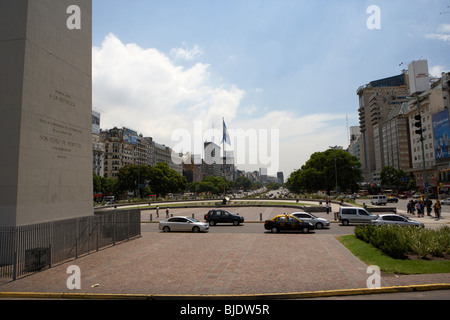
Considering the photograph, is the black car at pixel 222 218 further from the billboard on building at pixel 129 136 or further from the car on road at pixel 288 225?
the billboard on building at pixel 129 136

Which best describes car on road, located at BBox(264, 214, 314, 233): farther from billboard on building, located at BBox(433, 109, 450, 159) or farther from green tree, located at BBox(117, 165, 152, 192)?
billboard on building, located at BBox(433, 109, 450, 159)

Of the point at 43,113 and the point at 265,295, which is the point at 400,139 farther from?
the point at 43,113

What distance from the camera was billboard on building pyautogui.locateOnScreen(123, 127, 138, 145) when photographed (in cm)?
12753

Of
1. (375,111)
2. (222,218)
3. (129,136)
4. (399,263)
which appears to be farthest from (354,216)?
(375,111)

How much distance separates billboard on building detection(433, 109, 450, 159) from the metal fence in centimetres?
8806

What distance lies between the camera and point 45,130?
15.8m

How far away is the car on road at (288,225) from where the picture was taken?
75.0 feet

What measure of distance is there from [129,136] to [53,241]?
122 meters

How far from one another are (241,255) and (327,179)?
67.2 m

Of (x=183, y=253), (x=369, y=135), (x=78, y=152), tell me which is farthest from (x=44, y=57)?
(x=369, y=135)

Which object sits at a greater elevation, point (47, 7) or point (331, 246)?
point (47, 7)

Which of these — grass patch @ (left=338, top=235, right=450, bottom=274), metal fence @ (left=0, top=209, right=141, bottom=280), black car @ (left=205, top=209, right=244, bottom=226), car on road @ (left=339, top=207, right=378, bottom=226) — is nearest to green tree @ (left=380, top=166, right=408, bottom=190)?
car on road @ (left=339, top=207, right=378, bottom=226)

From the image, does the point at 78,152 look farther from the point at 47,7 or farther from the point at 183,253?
the point at 183,253

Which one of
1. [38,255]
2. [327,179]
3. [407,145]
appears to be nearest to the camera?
[38,255]
